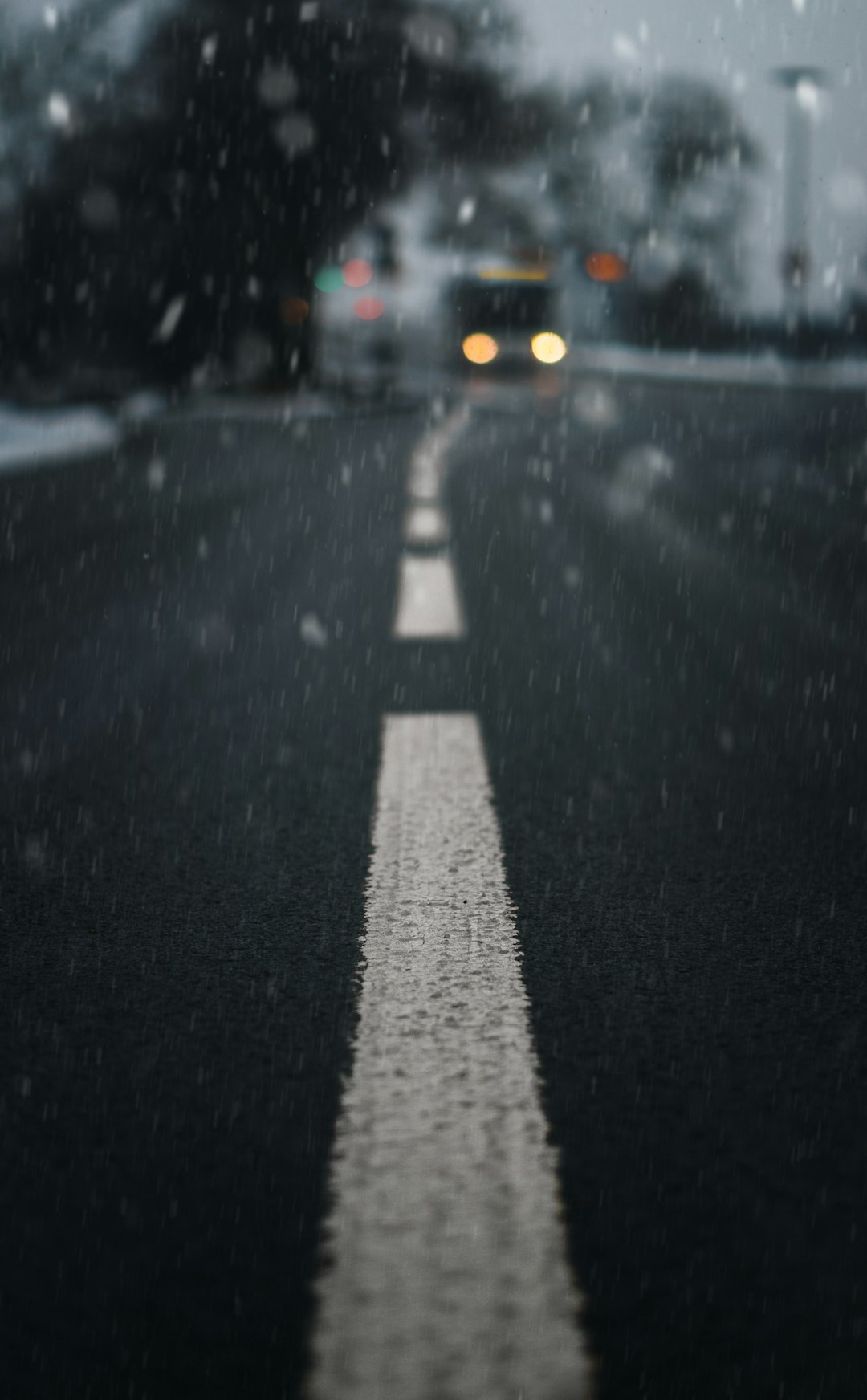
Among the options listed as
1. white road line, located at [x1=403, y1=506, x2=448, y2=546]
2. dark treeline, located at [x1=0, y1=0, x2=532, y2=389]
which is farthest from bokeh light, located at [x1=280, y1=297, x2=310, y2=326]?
white road line, located at [x1=403, y1=506, x2=448, y2=546]

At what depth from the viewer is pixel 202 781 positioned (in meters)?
4.94

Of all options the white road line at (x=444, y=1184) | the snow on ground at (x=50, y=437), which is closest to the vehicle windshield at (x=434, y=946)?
the white road line at (x=444, y=1184)

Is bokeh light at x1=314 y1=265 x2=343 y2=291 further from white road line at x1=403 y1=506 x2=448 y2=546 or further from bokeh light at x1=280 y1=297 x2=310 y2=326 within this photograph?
white road line at x1=403 y1=506 x2=448 y2=546

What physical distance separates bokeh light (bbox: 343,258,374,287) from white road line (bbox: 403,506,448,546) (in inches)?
1138

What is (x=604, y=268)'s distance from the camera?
69750 mm

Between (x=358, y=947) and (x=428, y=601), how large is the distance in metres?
5.48

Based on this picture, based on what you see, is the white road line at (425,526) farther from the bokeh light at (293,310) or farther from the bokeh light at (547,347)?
the bokeh light at (547,347)

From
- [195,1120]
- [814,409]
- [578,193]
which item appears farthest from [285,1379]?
[578,193]

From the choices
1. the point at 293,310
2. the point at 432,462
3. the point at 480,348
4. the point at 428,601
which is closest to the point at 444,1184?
the point at 428,601

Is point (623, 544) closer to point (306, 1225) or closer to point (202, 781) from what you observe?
point (202, 781)

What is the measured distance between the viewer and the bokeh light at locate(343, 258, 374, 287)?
41906 millimetres

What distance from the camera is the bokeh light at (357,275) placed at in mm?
41906

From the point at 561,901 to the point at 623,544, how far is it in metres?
7.75

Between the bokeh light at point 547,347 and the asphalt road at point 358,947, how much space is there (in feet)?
133
